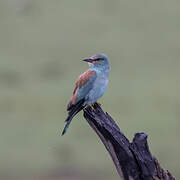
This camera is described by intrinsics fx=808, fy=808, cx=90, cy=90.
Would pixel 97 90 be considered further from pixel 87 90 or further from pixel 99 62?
pixel 99 62

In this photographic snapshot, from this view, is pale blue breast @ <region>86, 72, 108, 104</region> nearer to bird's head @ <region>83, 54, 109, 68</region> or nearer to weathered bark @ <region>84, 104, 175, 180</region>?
bird's head @ <region>83, 54, 109, 68</region>

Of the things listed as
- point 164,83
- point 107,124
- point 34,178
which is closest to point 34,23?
point 164,83

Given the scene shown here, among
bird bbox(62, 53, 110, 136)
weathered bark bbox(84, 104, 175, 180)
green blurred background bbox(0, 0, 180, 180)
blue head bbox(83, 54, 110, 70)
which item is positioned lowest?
weathered bark bbox(84, 104, 175, 180)

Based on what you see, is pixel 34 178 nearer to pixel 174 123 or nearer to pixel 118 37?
pixel 174 123

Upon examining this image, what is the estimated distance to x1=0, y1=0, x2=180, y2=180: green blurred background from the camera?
9.50m

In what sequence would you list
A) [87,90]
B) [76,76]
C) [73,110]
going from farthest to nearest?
[76,76] → [87,90] → [73,110]

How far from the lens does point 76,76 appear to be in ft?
37.7

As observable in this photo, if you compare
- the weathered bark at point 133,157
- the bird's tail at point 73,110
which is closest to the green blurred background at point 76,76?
the bird's tail at point 73,110

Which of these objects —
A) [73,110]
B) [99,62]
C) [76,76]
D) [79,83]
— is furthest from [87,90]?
[76,76]

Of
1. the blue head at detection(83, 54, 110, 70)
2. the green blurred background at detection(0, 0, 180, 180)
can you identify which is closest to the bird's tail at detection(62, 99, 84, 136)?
the blue head at detection(83, 54, 110, 70)

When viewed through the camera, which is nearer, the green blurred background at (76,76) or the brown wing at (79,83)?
the brown wing at (79,83)

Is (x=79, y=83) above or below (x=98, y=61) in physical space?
below

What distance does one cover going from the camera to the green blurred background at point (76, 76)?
31.2 ft

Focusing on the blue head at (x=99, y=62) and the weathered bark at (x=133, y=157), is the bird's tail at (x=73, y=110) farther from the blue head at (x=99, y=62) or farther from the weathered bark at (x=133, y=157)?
the weathered bark at (x=133, y=157)
